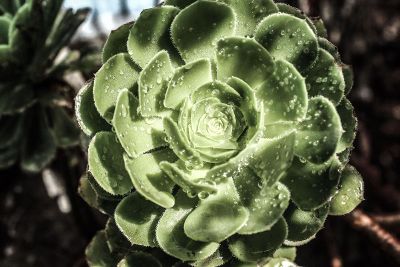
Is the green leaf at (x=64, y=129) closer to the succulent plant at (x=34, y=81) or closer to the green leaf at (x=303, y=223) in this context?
the succulent plant at (x=34, y=81)

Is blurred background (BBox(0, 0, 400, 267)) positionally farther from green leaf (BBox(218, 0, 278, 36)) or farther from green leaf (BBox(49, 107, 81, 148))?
green leaf (BBox(218, 0, 278, 36))

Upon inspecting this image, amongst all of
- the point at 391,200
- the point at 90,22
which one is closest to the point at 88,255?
the point at 391,200

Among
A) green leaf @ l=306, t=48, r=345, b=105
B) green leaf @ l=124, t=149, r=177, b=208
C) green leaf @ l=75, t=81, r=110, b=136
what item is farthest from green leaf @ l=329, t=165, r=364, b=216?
green leaf @ l=75, t=81, r=110, b=136

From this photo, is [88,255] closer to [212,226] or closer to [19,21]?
[212,226]

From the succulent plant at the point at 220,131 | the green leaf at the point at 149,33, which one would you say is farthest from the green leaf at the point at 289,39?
the green leaf at the point at 149,33

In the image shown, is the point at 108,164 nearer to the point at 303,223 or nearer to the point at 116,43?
the point at 116,43

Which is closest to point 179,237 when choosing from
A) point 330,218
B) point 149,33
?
point 149,33
